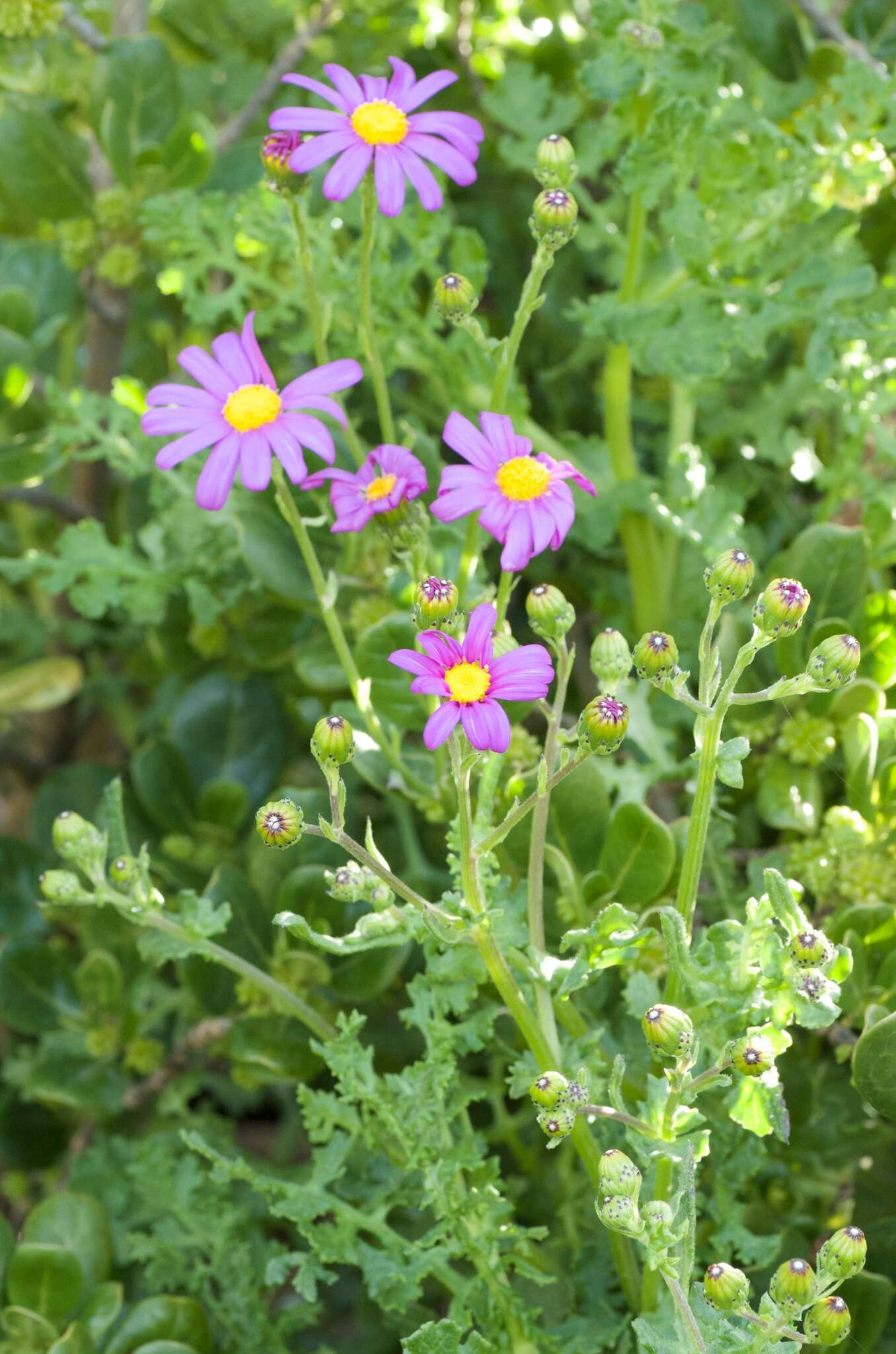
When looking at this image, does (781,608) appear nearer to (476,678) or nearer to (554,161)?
(476,678)

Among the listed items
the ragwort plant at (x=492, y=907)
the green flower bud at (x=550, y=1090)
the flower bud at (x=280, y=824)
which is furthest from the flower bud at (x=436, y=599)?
the green flower bud at (x=550, y=1090)

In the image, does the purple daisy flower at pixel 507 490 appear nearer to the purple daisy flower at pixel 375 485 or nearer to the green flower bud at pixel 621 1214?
the purple daisy flower at pixel 375 485

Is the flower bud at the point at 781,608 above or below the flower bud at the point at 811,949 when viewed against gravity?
above

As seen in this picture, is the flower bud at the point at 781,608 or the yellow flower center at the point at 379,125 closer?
the flower bud at the point at 781,608

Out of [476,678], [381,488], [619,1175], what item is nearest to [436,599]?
[476,678]

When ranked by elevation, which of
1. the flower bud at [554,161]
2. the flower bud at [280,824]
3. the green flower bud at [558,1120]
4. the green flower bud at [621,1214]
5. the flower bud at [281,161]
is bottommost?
the green flower bud at [621,1214]
